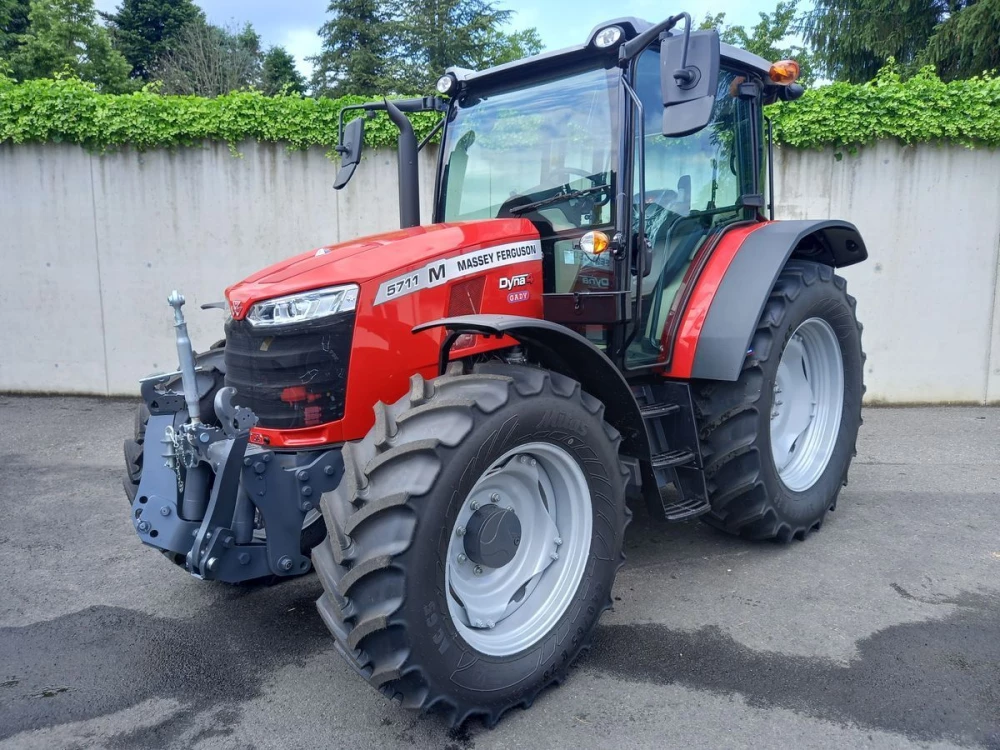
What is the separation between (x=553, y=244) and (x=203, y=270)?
537cm

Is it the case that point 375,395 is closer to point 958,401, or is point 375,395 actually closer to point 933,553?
point 933,553

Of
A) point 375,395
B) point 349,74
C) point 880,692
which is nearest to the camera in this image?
point 880,692

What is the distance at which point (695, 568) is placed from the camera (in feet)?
12.3

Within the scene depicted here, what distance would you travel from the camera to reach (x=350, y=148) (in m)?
3.92

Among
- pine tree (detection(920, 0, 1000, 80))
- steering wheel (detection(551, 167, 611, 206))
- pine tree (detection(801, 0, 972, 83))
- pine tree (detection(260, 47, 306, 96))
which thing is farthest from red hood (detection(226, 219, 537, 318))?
pine tree (detection(260, 47, 306, 96))

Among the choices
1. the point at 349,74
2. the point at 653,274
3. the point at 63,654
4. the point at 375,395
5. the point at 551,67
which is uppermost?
the point at 349,74

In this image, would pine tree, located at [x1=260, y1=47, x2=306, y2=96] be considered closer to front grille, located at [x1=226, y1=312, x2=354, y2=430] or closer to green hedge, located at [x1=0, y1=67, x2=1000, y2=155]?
green hedge, located at [x1=0, y1=67, x2=1000, y2=155]

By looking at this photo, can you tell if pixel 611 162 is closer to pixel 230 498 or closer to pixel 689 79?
pixel 689 79

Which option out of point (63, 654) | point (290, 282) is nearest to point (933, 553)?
point (290, 282)

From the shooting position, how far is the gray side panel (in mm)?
3458

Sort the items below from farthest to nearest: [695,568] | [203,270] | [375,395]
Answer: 1. [203,270]
2. [695,568]
3. [375,395]

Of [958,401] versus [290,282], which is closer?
[290,282]

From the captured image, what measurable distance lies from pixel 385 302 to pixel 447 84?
61.8 inches

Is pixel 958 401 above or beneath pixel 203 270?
beneath
